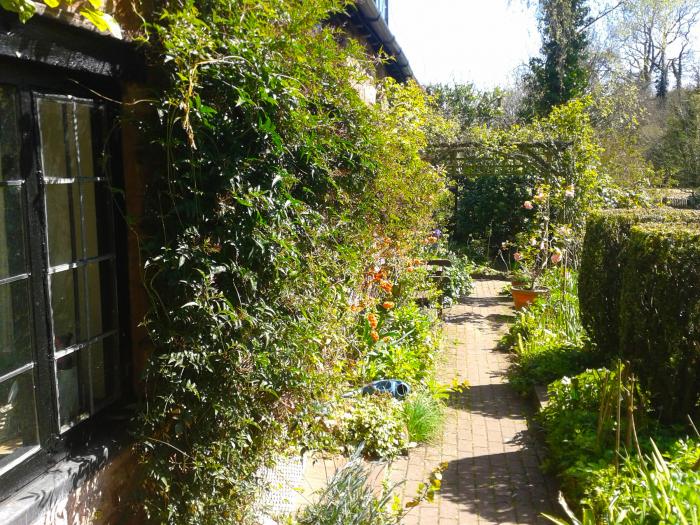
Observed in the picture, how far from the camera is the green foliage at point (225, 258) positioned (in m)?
2.86

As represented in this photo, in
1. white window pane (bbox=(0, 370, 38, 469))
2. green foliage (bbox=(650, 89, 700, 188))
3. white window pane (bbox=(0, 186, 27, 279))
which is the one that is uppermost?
green foliage (bbox=(650, 89, 700, 188))

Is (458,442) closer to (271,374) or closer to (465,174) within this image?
(271,374)

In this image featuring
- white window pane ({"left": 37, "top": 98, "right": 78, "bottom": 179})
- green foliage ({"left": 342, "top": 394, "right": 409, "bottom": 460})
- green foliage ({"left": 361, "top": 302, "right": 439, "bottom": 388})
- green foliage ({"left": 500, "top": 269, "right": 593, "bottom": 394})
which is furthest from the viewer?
green foliage ({"left": 500, "top": 269, "right": 593, "bottom": 394})

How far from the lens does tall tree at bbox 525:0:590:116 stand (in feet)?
63.2

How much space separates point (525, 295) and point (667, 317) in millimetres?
5575

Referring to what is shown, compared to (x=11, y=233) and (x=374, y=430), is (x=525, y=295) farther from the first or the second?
(x=11, y=233)

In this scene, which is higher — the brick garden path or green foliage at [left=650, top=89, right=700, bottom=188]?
green foliage at [left=650, top=89, right=700, bottom=188]

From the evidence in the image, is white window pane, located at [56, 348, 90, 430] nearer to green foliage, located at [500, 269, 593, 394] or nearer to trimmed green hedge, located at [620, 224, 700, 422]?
trimmed green hedge, located at [620, 224, 700, 422]

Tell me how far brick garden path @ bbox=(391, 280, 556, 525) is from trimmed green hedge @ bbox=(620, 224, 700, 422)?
1.16m

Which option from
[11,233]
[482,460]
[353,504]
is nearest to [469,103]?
[482,460]

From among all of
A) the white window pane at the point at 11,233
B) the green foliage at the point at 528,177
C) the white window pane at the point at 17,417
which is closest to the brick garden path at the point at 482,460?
the white window pane at the point at 17,417

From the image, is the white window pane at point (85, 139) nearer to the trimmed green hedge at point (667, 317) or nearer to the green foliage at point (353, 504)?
the green foliage at point (353, 504)

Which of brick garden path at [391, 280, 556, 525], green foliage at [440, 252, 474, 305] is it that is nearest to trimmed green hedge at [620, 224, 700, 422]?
brick garden path at [391, 280, 556, 525]

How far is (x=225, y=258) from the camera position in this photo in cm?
298
